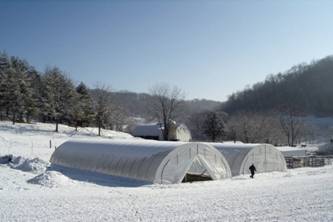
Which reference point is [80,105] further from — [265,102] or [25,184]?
[265,102]

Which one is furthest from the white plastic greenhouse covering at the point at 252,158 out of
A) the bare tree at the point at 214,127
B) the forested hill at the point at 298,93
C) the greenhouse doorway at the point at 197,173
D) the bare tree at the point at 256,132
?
the forested hill at the point at 298,93

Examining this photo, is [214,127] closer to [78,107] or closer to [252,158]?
[78,107]

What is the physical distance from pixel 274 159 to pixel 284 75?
158m

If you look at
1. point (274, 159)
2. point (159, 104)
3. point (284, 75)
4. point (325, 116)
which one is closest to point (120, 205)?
point (274, 159)

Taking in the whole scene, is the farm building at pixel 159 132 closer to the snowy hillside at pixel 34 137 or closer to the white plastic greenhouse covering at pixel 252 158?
the snowy hillside at pixel 34 137

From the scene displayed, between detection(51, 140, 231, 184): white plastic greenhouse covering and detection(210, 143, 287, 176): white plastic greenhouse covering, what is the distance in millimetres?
2661

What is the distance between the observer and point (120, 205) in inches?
563

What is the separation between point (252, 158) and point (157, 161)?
961 centimetres

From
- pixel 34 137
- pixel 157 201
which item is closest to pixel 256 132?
pixel 34 137

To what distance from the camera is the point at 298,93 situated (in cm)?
15588

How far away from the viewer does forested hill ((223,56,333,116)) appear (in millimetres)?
147750

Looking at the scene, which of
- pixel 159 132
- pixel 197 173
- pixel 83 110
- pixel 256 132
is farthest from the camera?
pixel 256 132

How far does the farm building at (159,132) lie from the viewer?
247 ft

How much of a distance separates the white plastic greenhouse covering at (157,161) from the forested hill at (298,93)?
410 feet
